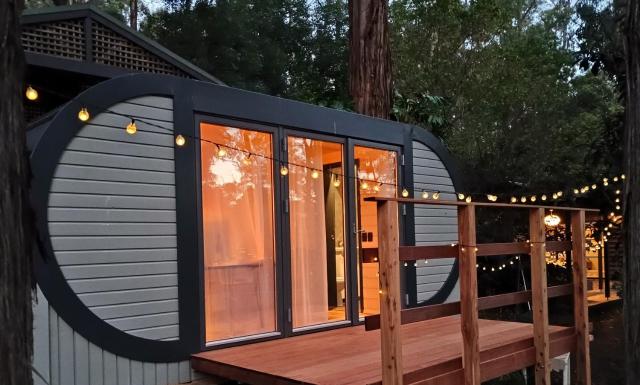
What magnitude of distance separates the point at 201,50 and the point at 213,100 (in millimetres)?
10103

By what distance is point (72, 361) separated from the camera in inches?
139

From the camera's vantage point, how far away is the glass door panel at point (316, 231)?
16.5ft

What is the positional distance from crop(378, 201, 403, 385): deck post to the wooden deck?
250 millimetres

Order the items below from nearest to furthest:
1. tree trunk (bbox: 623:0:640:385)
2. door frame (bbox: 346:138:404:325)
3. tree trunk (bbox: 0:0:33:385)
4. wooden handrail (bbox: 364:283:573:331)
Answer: tree trunk (bbox: 0:0:33:385) → tree trunk (bbox: 623:0:640:385) → wooden handrail (bbox: 364:283:573:331) → door frame (bbox: 346:138:404:325)

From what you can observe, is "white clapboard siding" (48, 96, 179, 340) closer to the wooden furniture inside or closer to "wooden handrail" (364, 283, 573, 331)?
the wooden furniture inside

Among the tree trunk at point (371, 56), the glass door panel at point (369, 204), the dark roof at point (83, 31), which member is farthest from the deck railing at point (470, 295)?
the tree trunk at point (371, 56)

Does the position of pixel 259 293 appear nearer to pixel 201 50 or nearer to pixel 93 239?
pixel 93 239

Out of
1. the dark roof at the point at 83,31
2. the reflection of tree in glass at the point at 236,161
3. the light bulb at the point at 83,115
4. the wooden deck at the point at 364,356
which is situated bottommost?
the wooden deck at the point at 364,356

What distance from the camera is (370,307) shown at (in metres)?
6.04

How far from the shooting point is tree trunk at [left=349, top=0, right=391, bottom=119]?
8609 mm

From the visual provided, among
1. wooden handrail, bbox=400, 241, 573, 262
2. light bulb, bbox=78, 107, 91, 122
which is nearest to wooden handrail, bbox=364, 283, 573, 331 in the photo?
wooden handrail, bbox=400, 241, 573, 262

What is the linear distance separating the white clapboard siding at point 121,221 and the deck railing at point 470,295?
5.30 feet

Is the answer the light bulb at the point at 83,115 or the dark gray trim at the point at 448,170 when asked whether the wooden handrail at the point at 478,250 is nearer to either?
the dark gray trim at the point at 448,170

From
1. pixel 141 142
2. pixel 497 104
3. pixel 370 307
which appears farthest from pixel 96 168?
pixel 497 104
